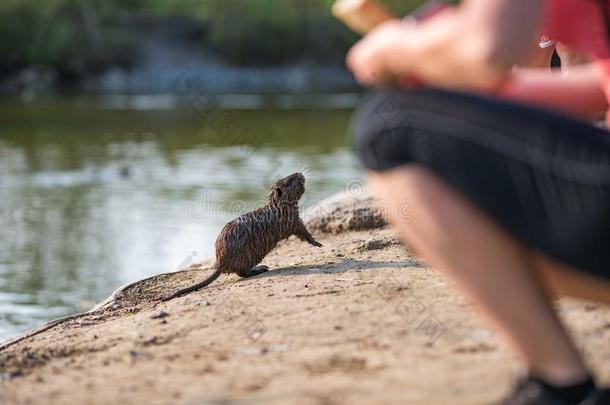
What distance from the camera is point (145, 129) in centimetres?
2230

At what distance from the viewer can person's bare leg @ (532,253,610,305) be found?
2295 mm

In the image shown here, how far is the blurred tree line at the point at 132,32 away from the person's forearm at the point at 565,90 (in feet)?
129

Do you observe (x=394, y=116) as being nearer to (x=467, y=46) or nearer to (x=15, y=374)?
(x=467, y=46)

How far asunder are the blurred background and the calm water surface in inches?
1.2

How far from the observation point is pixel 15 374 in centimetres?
354

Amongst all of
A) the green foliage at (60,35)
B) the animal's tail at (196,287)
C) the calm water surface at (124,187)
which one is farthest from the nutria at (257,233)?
the green foliage at (60,35)

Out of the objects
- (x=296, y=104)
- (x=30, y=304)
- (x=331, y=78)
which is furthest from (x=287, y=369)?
(x=331, y=78)

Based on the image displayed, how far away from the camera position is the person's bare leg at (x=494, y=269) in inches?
89.9

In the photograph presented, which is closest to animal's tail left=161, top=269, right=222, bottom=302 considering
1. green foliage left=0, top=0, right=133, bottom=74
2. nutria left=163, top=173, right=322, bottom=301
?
nutria left=163, top=173, right=322, bottom=301

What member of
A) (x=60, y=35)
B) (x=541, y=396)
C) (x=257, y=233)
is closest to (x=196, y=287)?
(x=257, y=233)

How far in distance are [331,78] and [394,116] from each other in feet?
134

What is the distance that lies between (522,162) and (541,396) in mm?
575

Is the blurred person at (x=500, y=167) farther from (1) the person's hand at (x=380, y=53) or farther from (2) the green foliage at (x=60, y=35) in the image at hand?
(2) the green foliage at (x=60, y=35)

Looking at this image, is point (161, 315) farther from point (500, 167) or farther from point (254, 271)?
point (500, 167)
